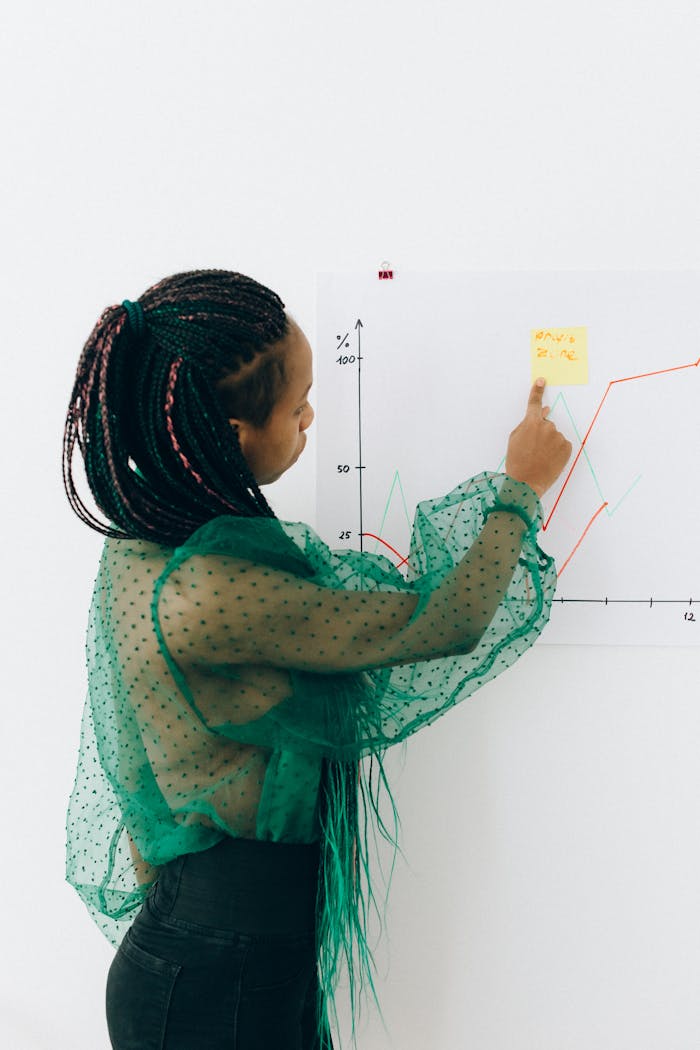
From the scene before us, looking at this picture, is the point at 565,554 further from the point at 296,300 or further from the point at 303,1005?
the point at 303,1005

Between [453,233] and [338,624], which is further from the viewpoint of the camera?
[453,233]

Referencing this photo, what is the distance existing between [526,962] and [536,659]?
A: 0.38 m

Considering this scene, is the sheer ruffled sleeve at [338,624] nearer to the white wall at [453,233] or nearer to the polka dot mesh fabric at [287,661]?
the polka dot mesh fabric at [287,661]

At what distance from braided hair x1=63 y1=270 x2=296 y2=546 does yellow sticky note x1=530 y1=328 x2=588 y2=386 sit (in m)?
0.38

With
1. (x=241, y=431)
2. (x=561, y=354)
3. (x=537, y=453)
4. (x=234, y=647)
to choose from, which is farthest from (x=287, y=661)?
(x=561, y=354)

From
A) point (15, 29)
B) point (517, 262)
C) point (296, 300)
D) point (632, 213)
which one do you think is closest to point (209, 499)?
point (296, 300)

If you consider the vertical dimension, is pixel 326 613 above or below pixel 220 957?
above

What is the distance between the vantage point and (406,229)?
3.63 ft

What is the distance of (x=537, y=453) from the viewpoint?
1028mm

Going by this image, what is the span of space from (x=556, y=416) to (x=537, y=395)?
4cm

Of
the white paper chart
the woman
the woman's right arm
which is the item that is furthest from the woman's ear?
the white paper chart

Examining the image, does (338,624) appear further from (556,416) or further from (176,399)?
(556,416)

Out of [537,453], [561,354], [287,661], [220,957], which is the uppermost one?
[561,354]

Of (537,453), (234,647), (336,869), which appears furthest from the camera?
(537,453)
